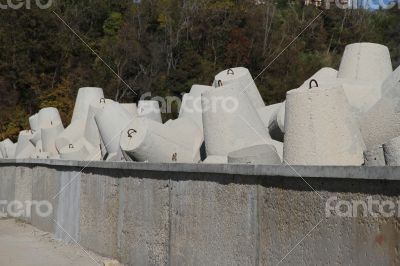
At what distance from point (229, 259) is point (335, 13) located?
3944 centimetres

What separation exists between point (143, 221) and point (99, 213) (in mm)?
1706

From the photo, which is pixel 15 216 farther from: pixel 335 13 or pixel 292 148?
pixel 335 13

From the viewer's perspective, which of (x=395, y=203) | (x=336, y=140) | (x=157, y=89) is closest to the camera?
(x=395, y=203)

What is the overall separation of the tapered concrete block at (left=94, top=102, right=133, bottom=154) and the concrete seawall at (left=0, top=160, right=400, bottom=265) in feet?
3.89

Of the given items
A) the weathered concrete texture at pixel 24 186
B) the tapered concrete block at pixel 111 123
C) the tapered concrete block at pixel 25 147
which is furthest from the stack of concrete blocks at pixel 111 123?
the tapered concrete block at pixel 25 147

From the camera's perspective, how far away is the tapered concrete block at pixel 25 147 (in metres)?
17.9

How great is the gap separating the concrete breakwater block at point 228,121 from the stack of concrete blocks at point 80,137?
4.29 metres

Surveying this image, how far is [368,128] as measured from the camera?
6793 mm

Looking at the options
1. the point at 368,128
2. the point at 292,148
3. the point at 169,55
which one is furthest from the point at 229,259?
the point at 169,55

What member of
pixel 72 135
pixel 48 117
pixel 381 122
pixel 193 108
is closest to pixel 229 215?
pixel 381 122

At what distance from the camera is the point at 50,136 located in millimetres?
15922

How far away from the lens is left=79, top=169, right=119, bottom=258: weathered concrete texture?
8.76m

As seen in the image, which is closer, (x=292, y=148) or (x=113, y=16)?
(x=292, y=148)

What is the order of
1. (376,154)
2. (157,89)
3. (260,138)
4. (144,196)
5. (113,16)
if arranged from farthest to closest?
(113,16)
(157,89)
(260,138)
(144,196)
(376,154)
